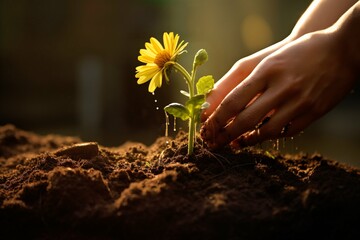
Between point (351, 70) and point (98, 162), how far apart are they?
26.0 inches

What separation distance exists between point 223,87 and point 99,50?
4.19 meters

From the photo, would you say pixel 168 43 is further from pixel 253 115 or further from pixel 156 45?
pixel 253 115

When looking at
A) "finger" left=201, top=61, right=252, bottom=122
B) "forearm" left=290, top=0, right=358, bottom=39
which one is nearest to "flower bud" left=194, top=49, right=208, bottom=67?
"finger" left=201, top=61, right=252, bottom=122

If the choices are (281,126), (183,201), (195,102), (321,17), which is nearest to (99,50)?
(321,17)

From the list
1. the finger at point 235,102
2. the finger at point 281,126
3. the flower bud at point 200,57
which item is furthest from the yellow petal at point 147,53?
the finger at point 281,126

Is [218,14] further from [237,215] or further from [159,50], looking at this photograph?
[237,215]

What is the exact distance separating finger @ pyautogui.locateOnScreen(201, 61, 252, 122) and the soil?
130mm

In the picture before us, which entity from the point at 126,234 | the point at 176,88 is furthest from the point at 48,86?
the point at 126,234

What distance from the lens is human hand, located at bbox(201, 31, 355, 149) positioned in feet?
3.64

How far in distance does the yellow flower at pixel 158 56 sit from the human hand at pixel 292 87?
0.61 feet

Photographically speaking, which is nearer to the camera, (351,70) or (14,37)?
(351,70)

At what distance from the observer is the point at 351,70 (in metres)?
1.15

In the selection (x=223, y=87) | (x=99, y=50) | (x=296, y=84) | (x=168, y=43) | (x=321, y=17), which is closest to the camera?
(x=296, y=84)

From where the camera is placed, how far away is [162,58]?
123cm
